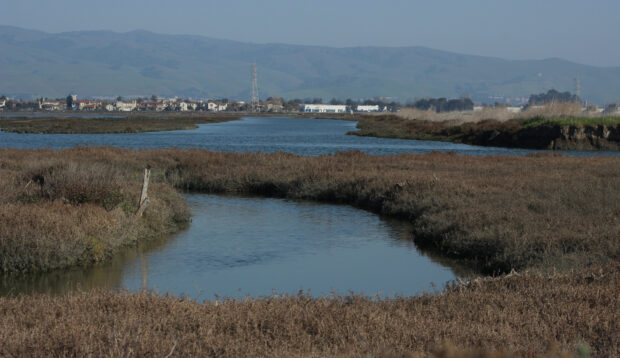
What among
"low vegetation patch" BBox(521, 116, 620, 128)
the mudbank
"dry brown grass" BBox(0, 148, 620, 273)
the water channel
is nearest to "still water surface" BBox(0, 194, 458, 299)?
the water channel

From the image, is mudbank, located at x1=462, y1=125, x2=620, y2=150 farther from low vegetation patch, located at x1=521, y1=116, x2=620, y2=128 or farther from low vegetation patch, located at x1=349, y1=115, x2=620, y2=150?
low vegetation patch, located at x1=521, y1=116, x2=620, y2=128

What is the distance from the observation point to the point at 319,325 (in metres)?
7.61

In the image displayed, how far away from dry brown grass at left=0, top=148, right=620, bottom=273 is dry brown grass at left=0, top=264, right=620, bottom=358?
4.50 meters

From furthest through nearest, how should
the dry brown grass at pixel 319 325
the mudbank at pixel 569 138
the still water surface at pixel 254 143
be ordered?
1. the mudbank at pixel 569 138
2. the still water surface at pixel 254 143
3. the dry brown grass at pixel 319 325

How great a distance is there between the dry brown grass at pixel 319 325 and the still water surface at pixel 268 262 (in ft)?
6.55

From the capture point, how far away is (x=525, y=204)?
749 inches

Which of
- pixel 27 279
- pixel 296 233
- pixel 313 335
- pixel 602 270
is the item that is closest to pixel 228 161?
pixel 296 233

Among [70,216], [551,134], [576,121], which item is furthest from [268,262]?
[576,121]

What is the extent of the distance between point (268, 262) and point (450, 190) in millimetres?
8224

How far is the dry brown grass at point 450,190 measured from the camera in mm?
14289

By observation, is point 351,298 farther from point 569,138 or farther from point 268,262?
point 569,138

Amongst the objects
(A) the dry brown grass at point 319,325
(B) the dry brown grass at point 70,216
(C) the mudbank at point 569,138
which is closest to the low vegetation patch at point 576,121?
(C) the mudbank at point 569,138

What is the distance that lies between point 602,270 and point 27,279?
1046 centimetres

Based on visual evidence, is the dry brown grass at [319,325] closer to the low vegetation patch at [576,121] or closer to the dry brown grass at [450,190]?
the dry brown grass at [450,190]
